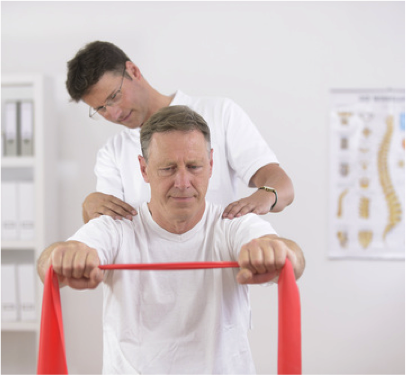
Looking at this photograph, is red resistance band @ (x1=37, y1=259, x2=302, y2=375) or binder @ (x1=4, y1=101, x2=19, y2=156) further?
binder @ (x1=4, y1=101, x2=19, y2=156)

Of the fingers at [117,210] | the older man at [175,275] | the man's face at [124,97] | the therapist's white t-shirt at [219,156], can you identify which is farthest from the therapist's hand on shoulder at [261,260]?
the man's face at [124,97]

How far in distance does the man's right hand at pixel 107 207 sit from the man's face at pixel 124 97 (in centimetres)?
33

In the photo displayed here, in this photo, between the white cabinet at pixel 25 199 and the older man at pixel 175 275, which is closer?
the older man at pixel 175 275

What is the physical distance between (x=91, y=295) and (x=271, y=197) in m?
1.67

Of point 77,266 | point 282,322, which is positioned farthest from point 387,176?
point 77,266

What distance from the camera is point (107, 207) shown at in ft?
4.99

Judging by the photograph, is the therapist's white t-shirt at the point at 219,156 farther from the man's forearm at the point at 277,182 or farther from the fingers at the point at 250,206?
the fingers at the point at 250,206

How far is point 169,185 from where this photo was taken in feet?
4.39

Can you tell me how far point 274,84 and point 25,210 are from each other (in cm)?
157

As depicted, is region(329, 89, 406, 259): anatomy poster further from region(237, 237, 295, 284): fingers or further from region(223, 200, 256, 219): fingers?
region(237, 237, 295, 284): fingers

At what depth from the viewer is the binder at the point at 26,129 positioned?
8.36 ft

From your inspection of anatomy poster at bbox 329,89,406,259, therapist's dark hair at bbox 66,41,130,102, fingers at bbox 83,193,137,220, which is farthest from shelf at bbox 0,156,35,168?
anatomy poster at bbox 329,89,406,259

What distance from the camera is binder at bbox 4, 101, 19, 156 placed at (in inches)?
99.9

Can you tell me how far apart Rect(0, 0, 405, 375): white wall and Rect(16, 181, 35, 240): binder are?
211 millimetres
